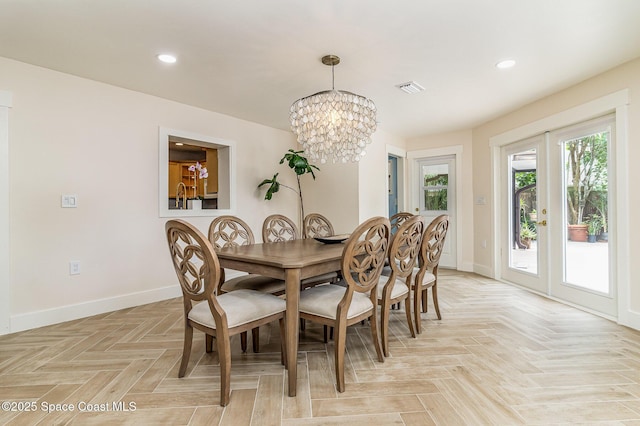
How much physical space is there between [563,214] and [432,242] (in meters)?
1.91

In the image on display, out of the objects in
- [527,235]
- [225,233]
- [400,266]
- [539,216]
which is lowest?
[400,266]

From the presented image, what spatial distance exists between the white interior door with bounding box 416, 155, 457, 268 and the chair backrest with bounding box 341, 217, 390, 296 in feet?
12.1

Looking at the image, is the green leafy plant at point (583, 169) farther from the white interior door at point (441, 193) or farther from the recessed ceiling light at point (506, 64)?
the white interior door at point (441, 193)

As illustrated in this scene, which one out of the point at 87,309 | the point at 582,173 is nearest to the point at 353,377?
the point at 87,309

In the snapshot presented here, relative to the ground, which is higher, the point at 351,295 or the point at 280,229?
the point at 280,229

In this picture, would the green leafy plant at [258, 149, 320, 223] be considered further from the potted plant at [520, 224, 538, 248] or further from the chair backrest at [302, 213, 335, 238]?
the potted plant at [520, 224, 538, 248]

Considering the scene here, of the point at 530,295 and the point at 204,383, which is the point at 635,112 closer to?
the point at 530,295

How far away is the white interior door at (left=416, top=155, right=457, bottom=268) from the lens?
5203 millimetres

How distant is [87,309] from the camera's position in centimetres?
301

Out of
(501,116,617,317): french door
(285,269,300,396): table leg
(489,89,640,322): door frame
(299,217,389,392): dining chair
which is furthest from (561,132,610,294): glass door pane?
(285,269,300,396): table leg

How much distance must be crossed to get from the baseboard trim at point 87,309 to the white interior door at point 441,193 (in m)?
4.13

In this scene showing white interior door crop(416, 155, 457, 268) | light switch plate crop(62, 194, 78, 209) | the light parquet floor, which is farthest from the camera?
white interior door crop(416, 155, 457, 268)

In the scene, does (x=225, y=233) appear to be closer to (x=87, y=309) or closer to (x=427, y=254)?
(x=87, y=309)

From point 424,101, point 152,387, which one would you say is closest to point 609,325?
point 424,101
